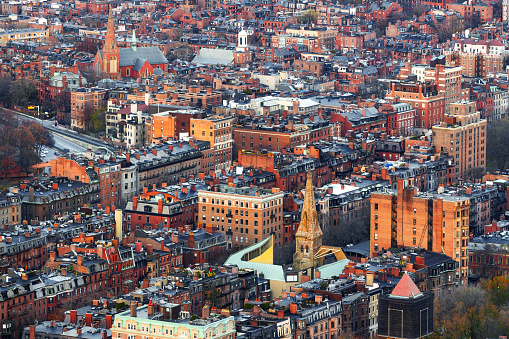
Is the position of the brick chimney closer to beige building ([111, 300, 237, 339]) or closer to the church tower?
beige building ([111, 300, 237, 339])

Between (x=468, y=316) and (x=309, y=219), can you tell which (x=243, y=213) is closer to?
(x=309, y=219)

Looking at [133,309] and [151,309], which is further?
[151,309]

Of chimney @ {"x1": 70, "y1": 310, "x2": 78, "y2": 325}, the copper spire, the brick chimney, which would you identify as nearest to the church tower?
the copper spire

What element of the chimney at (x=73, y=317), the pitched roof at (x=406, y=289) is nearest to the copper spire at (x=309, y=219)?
the pitched roof at (x=406, y=289)

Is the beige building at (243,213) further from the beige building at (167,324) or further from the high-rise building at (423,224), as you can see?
the beige building at (167,324)

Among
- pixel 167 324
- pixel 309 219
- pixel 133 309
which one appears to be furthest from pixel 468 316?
pixel 133 309
